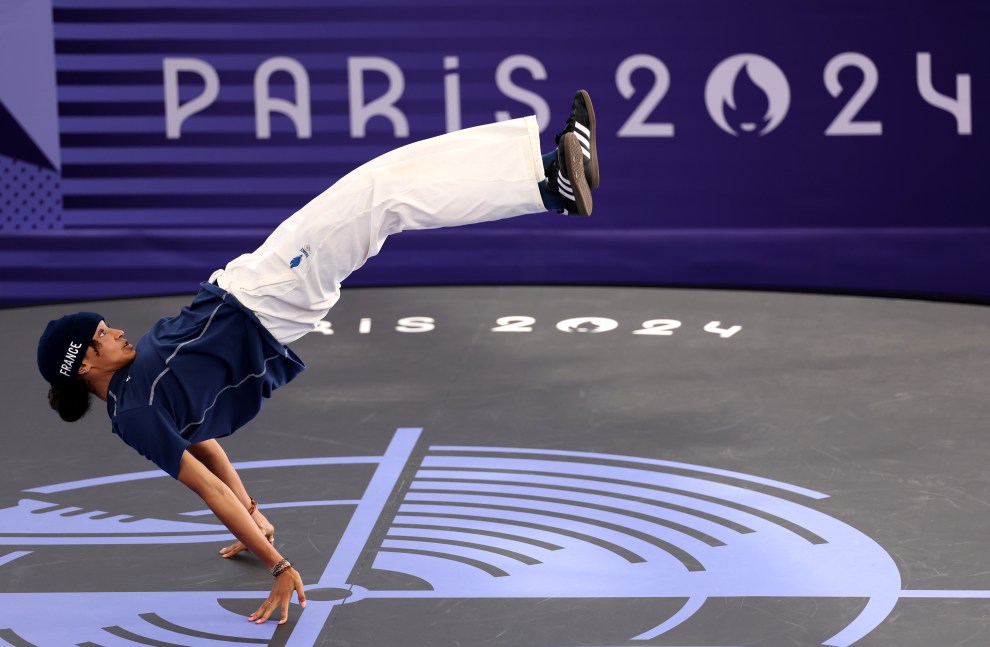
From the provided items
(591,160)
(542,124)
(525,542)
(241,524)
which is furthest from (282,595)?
(542,124)

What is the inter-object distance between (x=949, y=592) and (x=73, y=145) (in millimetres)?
5801

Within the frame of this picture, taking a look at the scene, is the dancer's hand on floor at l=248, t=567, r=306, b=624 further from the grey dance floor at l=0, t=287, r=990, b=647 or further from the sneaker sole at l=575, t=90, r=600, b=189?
the sneaker sole at l=575, t=90, r=600, b=189

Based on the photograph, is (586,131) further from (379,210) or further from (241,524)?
(241,524)

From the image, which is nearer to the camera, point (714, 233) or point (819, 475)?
point (819, 475)

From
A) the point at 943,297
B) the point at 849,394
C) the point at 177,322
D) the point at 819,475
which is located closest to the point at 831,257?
the point at 943,297

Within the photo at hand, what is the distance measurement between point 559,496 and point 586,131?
1.24m

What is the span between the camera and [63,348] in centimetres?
367

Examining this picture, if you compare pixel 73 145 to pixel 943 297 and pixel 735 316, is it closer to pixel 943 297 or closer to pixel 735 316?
pixel 735 316

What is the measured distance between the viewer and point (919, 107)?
7664 millimetres

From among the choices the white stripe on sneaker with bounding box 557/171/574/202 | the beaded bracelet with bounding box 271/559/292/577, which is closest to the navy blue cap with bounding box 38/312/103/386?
the beaded bracelet with bounding box 271/559/292/577

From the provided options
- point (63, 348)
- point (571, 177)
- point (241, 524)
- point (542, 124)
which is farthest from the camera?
point (542, 124)

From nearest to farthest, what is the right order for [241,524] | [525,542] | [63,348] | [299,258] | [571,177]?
[241,524], [63,348], [571,177], [299,258], [525,542]

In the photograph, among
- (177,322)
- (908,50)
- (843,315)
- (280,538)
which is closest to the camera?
(177,322)

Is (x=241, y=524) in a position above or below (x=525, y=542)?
above
